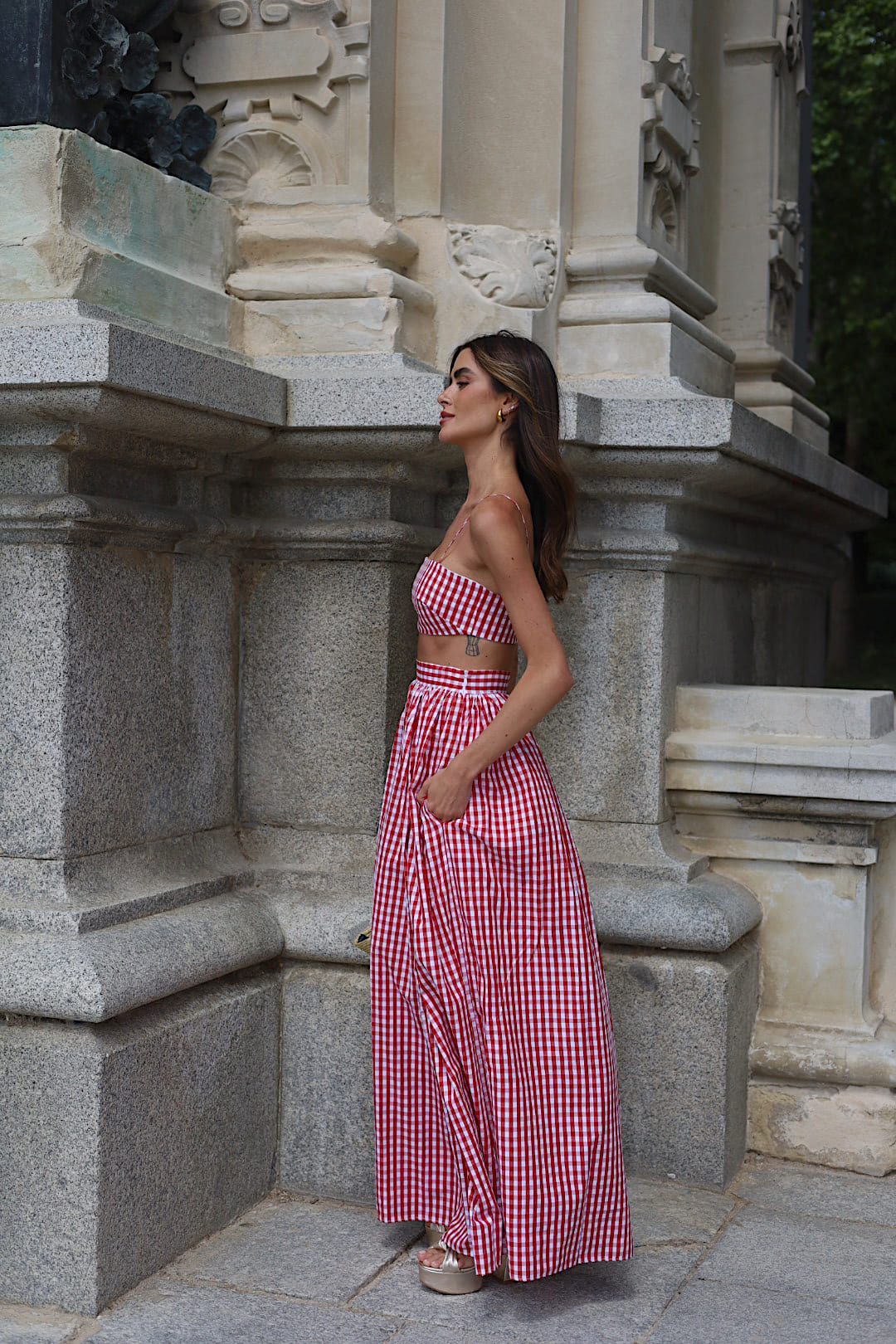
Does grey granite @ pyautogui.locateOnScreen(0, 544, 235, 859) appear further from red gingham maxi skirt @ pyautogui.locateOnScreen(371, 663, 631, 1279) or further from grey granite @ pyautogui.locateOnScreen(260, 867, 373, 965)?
red gingham maxi skirt @ pyautogui.locateOnScreen(371, 663, 631, 1279)

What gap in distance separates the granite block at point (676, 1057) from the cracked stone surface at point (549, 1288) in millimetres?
96

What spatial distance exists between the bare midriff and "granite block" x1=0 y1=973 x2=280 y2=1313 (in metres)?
0.99

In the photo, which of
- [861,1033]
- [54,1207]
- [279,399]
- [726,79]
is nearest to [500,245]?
[279,399]

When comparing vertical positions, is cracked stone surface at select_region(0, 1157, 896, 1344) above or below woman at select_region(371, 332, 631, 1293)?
below

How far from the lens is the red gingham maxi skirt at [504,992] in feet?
11.2

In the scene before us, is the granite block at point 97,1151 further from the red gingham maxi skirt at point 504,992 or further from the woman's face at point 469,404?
the woman's face at point 469,404

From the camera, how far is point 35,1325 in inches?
129

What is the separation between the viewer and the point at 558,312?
4430mm

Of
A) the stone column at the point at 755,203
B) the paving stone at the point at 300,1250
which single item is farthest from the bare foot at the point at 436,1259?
the stone column at the point at 755,203

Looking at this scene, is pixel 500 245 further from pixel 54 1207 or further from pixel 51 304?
pixel 54 1207

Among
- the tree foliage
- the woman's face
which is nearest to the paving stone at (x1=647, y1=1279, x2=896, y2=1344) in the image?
the woman's face

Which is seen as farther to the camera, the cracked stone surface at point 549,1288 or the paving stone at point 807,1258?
the paving stone at point 807,1258

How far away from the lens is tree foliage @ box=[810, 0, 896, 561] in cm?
1593

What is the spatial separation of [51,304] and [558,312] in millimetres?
1589
